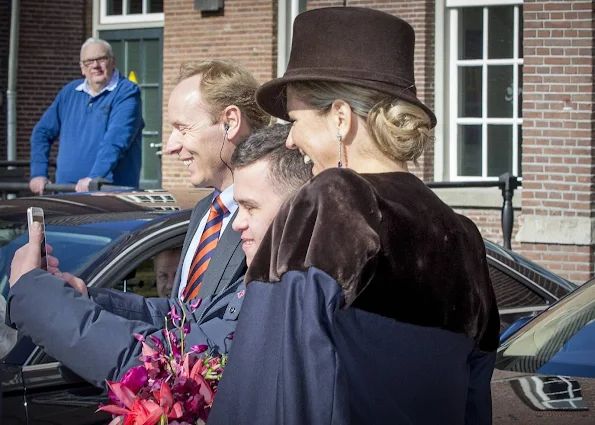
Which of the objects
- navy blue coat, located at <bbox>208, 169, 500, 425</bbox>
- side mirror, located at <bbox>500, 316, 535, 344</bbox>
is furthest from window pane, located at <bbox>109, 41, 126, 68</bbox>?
navy blue coat, located at <bbox>208, 169, 500, 425</bbox>

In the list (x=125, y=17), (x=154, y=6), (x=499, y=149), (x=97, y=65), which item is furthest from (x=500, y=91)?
(x=125, y=17)

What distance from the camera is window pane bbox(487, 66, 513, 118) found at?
1113cm

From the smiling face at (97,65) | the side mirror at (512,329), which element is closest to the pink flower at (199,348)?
the side mirror at (512,329)

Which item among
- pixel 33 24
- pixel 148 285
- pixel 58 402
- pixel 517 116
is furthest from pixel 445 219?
pixel 33 24

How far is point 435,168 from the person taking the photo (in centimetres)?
1132

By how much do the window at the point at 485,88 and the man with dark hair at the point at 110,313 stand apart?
29.0 ft

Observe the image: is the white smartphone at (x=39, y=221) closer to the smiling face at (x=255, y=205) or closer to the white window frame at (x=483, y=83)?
the smiling face at (x=255, y=205)

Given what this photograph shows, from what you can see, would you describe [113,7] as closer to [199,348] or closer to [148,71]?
[148,71]

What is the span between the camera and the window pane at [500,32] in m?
11.0

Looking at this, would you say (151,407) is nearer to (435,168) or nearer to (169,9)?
(435,168)

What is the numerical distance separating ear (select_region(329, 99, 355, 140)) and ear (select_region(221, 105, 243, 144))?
1.13 metres

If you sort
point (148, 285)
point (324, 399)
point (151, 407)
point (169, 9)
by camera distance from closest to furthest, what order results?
point (324, 399) < point (151, 407) < point (148, 285) < point (169, 9)

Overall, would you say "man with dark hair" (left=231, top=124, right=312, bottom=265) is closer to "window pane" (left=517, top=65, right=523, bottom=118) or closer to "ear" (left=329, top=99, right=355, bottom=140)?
"ear" (left=329, top=99, right=355, bottom=140)

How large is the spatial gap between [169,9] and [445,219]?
441 inches
